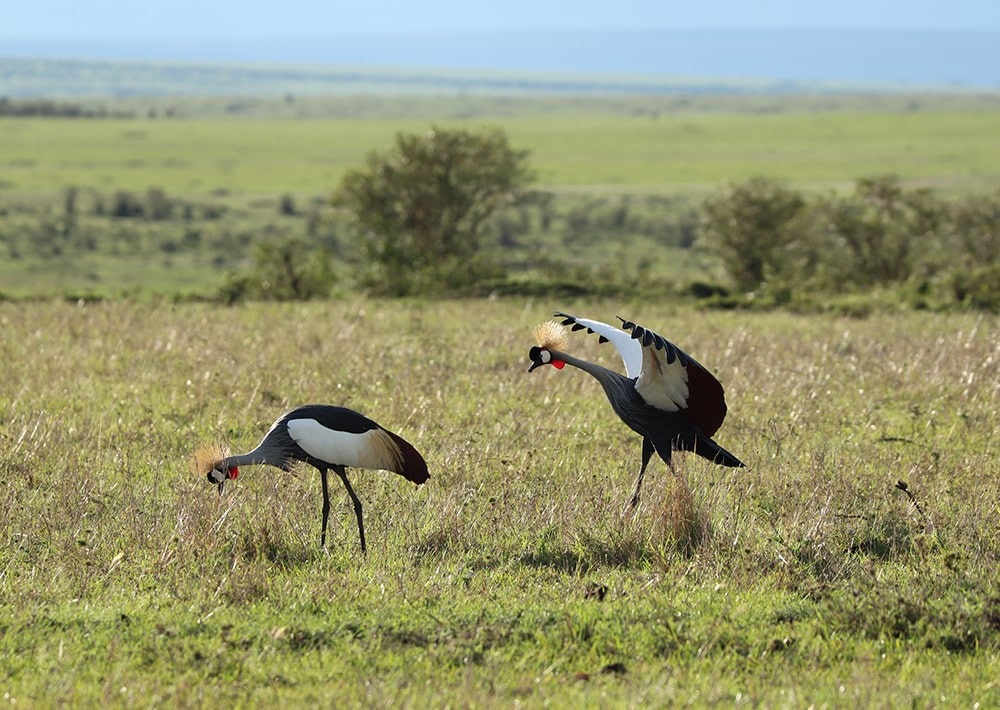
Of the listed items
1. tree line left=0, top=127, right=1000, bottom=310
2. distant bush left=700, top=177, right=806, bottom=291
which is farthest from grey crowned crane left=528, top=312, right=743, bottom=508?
distant bush left=700, top=177, right=806, bottom=291

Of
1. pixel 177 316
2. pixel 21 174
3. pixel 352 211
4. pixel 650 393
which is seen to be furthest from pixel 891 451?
pixel 21 174

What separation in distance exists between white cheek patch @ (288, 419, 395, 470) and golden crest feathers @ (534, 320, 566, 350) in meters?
1.23

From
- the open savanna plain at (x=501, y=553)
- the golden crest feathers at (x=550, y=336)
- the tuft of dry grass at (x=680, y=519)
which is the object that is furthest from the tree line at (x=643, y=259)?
the golden crest feathers at (x=550, y=336)

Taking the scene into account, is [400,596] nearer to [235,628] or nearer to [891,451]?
[235,628]

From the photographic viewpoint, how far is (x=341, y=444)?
26.9ft

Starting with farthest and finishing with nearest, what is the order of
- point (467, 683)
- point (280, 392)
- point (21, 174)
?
point (21, 174)
point (280, 392)
point (467, 683)

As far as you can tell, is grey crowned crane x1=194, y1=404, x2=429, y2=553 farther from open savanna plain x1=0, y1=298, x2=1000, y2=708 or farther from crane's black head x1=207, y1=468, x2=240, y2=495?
open savanna plain x1=0, y1=298, x2=1000, y2=708

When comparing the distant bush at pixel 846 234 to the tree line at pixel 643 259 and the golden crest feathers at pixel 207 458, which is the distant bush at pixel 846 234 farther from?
the golden crest feathers at pixel 207 458

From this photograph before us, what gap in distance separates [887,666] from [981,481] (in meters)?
4.03

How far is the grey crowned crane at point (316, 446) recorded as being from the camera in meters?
8.16

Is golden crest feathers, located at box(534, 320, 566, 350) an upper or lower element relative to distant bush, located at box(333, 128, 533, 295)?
upper

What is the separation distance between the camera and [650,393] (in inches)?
353

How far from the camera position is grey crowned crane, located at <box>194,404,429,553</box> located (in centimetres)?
816

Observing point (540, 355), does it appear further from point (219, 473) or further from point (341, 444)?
point (219, 473)
